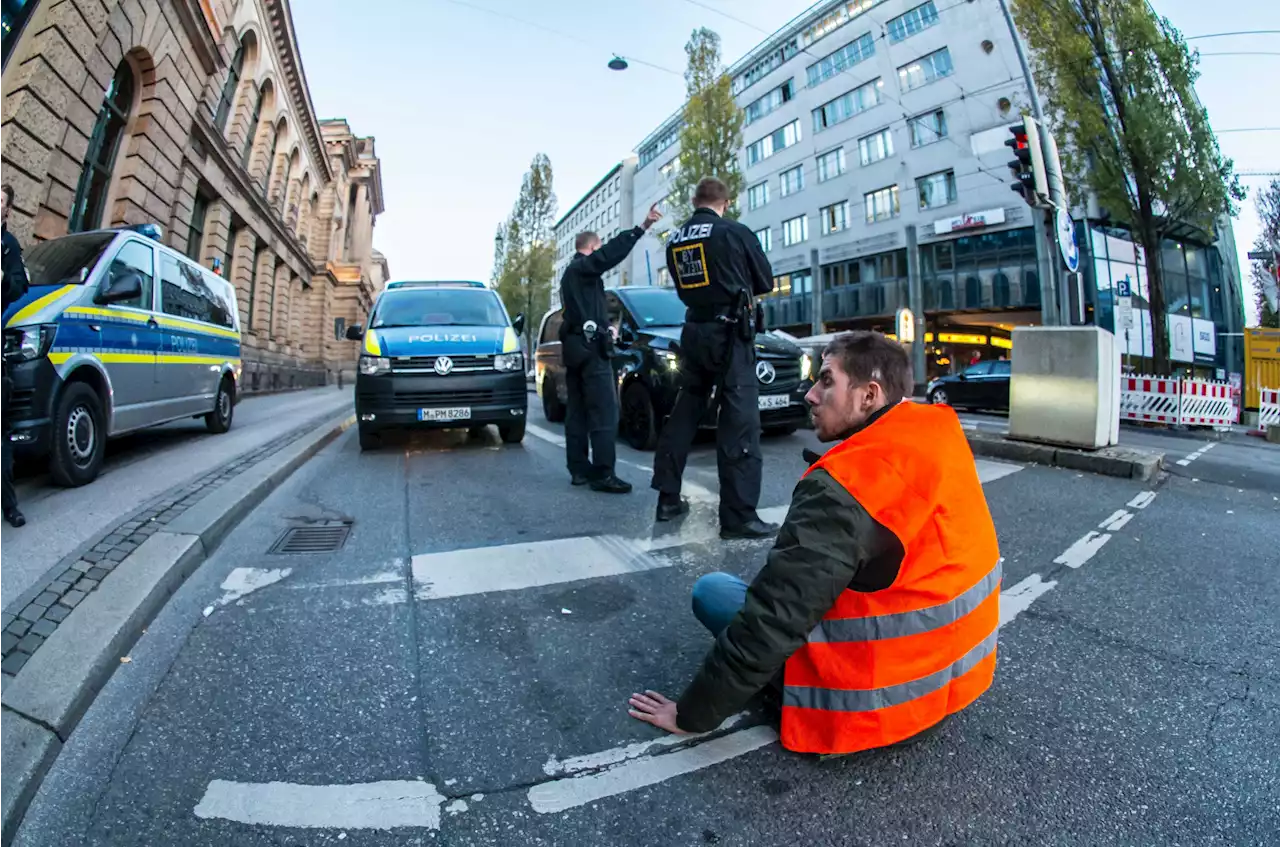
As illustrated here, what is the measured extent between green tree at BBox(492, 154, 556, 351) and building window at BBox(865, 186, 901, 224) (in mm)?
26218

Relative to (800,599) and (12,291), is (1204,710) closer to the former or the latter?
(800,599)

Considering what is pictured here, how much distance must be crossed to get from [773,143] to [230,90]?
28.6 metres

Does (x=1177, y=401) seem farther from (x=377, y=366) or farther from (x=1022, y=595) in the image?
(x=377, y=366)

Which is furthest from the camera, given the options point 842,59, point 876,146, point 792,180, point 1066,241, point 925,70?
point 792,180

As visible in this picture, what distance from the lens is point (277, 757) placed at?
1759 mm

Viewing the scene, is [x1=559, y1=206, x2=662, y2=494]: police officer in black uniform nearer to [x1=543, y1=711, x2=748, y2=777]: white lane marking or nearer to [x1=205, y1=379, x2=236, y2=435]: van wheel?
[x1=543, y1=711, x2=748, y2=777]: white lane marking

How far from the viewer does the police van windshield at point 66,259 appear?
5012 millimetres

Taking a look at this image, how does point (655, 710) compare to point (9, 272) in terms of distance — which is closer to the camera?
point (655, 710)

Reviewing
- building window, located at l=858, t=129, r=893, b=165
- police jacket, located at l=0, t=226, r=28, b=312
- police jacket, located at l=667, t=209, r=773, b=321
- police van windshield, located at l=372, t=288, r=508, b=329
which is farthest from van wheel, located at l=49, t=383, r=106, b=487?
building window, located at l=858, t=129, r=893, b=165

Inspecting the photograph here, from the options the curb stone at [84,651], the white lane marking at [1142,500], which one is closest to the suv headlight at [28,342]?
the curb stone at [84,651]

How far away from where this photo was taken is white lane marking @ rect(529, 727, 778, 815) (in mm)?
1584

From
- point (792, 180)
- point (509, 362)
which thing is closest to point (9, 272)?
point (509, 362)

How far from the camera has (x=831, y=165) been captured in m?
34.6

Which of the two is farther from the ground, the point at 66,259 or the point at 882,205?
the point at 882,205
